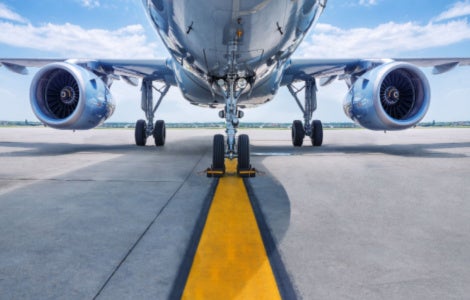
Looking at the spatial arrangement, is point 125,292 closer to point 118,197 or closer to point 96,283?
point 96,283

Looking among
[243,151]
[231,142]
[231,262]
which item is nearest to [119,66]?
[231,142]

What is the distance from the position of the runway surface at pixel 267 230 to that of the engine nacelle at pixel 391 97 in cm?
Result: 240

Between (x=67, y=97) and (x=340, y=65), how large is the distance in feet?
20.4

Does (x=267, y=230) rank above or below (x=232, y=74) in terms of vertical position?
below

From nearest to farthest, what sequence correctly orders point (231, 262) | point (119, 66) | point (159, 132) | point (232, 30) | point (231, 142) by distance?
point (231, 262) < point (232, 30) < point (231, 142) < point (119, 66) < point (159, 132)

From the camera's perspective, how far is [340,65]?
757 centimetres

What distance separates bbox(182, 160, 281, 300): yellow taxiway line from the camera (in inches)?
45.8

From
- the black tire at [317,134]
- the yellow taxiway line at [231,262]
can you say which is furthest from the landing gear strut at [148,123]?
the yellow taxiway line at [231,262]

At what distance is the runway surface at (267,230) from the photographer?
1.20 m

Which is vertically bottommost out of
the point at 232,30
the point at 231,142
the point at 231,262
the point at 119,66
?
the point at 231,262

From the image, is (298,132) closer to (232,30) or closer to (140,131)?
(140,131)

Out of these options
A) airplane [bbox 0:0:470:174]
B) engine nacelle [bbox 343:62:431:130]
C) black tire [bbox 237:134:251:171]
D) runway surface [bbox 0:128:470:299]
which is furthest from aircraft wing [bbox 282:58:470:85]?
runway surface [bbox 0:128:470:299]

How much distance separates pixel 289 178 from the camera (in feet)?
11.5

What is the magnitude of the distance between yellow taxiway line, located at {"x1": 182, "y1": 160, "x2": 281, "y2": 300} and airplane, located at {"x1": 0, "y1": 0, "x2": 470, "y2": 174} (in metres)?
1.58
